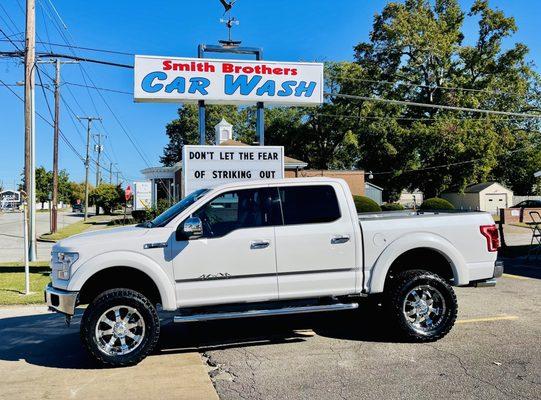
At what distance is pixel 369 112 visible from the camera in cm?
4462

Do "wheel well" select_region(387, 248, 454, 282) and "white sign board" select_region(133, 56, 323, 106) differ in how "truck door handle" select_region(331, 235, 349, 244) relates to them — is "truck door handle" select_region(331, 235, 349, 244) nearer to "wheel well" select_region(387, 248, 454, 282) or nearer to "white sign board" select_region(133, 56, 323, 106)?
"wheel well" select_region(387, 248, 454, 282)

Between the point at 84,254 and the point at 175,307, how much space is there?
118 centimetres

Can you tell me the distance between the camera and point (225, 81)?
1201 cm

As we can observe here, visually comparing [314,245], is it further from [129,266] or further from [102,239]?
[102,239]

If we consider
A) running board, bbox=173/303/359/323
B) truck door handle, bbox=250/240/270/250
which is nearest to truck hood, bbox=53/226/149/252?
running board, bbox=173/303/359/323

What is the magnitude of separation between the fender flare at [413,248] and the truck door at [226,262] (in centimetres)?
131

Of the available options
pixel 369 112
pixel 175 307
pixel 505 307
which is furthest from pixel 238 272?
pixel 369 112

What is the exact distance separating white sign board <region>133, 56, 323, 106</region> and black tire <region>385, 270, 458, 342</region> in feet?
23.3

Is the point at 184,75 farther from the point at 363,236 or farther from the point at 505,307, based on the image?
the point at 505,307

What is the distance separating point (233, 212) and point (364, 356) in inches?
90.6

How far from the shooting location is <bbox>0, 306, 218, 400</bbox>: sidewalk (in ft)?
16.0

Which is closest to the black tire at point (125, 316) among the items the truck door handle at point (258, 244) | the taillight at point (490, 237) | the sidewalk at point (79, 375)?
the sidewalk at point (79, 375)

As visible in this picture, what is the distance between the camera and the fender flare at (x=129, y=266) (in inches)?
221

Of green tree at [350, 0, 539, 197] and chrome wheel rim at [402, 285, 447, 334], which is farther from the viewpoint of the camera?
green tree at [350, 0, 539, 197]
